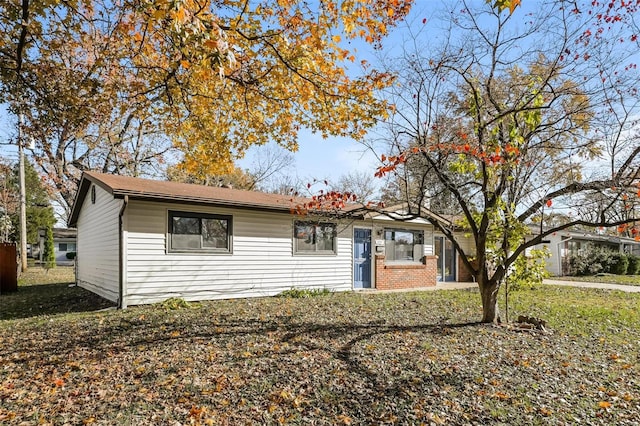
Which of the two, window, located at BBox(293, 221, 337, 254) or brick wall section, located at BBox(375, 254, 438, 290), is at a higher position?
window, located at BBox(293, 221, 337, 254)

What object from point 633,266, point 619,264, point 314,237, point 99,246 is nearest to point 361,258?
point 314,237

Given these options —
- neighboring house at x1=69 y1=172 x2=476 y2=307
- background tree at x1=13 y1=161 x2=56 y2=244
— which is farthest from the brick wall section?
background tree at x1=13 y1=161 x2=56 y2=244

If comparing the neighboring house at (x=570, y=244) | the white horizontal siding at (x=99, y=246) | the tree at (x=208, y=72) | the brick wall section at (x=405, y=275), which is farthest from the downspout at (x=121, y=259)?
the neighboring house at (x=570, y=244)

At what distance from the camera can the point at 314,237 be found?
482 inches

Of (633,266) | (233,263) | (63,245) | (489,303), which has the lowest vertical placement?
(633,266)

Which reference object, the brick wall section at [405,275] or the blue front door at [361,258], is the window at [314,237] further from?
the brick wall section at [405,275]

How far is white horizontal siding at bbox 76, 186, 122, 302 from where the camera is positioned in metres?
9.59

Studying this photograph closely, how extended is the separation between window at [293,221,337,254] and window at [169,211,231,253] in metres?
2.27

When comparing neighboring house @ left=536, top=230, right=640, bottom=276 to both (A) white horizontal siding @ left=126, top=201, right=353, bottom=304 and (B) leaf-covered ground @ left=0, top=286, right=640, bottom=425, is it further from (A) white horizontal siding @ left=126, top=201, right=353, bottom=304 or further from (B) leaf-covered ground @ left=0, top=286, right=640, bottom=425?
(B) leaf-covered ground @ left=0, top=286, right=640, bottom=425

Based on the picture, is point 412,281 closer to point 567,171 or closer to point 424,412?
point 567,171

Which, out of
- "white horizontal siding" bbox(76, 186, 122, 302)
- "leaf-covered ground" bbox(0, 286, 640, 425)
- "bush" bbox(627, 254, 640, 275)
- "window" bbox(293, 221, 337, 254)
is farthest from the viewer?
"bush" bbox(627, 254, 640, 275)

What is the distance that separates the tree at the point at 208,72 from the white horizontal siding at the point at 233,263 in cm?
202

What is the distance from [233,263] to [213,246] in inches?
28.8

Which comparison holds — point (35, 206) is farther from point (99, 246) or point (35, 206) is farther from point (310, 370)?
point (310, 370)
